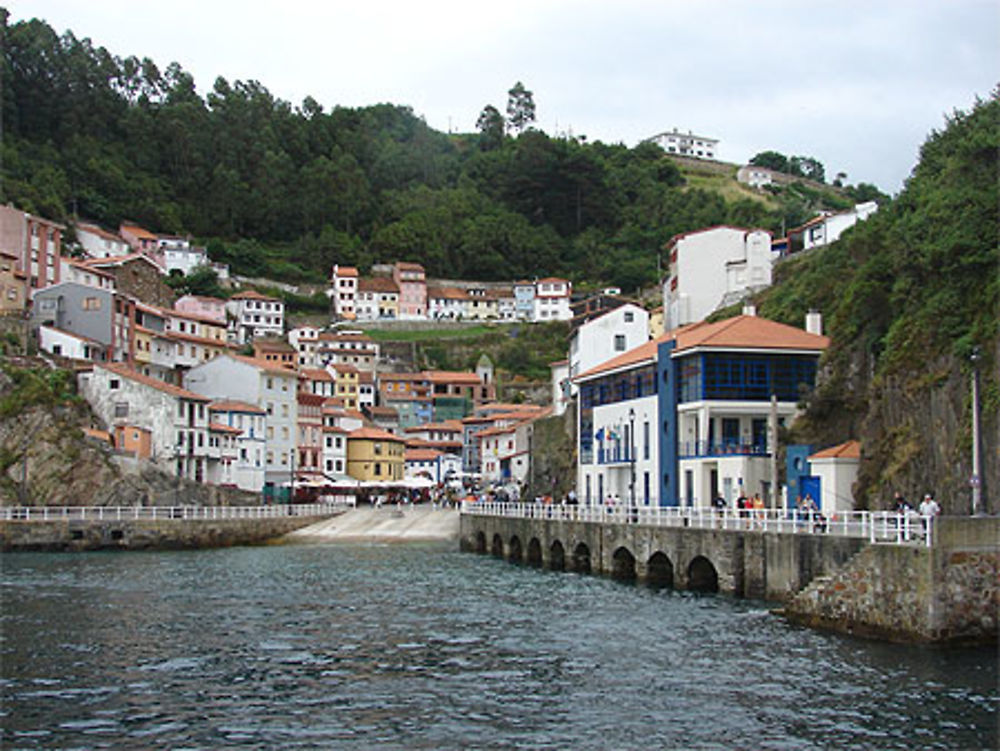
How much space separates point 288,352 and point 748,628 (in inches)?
4020

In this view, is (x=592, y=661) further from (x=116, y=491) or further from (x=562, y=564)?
(x=116, y=491)

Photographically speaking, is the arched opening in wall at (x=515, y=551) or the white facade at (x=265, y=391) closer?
the arched opening in wall at (x=515, y=551)

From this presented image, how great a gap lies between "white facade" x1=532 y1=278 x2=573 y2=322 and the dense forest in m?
12.3

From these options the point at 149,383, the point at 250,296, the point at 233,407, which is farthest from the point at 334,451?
the point at 250,296

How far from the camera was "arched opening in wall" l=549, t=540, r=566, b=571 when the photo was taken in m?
52.9

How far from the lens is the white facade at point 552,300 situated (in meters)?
157

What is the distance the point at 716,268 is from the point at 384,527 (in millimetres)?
30940

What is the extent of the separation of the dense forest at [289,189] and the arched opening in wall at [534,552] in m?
102

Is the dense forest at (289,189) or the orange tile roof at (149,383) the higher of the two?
the dense forest at (289,189)

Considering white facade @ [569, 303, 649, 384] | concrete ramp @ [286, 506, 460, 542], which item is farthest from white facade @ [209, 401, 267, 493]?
white facade @ [569, 303, 649, 384]

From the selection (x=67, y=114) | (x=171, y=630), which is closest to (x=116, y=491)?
(x=171, y=630)

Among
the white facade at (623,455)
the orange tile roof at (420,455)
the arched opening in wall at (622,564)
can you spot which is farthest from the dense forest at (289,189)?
the arched opening in wall at (622,564)

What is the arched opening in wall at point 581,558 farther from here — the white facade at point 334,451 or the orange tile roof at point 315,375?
the orange tile roof at point 315,375

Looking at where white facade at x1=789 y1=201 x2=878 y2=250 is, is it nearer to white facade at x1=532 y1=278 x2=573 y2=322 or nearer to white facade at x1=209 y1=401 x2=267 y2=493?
white facade at x1=209 y1=401 x2=267 y2=493
